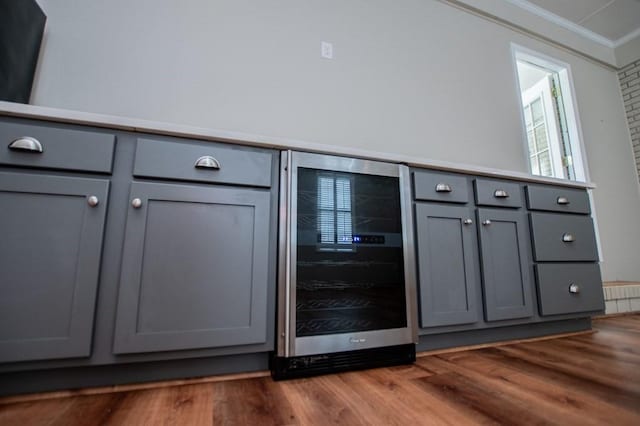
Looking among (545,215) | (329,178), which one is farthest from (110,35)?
(545,215)

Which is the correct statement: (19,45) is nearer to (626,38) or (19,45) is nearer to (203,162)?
(203,162)

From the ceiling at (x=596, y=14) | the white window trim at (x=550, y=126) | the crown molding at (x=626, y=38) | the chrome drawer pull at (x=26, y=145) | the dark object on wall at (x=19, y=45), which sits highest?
the ceiling at (x=596, y=14)

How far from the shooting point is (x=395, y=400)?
32.0 inches

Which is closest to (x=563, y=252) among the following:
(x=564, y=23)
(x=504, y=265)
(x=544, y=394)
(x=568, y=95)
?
(x=504, y=265)

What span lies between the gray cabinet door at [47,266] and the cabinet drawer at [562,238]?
76.4 inches

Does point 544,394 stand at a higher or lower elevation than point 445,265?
lower

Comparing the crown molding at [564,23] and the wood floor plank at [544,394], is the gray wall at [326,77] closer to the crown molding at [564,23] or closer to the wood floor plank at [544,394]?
the crown molding at [564,23]

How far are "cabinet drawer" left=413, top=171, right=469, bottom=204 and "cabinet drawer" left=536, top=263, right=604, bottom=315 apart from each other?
0.59 metres

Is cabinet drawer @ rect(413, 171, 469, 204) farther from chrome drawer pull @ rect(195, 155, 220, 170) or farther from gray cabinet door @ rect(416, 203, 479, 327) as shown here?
chrome drawer pull @ rect(195, 155, 220, 170)

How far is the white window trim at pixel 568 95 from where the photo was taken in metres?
2.57

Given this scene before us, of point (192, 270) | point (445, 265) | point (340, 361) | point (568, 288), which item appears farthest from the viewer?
point (568, 288)

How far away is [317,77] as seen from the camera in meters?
1.80

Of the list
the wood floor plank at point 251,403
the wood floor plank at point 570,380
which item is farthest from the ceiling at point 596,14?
the wood floor plank at point 251,403

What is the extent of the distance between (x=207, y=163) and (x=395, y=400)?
3.16ft
